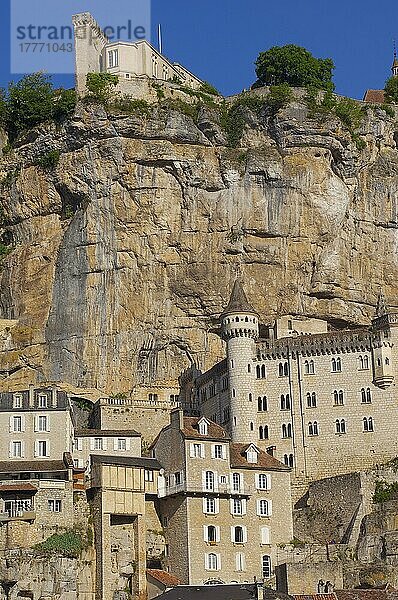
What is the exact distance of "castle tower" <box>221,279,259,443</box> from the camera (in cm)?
9025

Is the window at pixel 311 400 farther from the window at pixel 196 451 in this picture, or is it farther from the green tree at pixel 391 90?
the green tree at pixel 391 90

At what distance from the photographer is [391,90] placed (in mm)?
121188

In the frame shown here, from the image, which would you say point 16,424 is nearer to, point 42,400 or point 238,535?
point 42,400

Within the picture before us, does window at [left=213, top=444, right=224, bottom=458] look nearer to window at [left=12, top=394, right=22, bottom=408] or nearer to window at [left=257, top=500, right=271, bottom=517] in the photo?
window at [left=257, top=500, right=271, bottom=517]

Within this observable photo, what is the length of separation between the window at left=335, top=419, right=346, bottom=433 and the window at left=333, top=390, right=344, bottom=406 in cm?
122

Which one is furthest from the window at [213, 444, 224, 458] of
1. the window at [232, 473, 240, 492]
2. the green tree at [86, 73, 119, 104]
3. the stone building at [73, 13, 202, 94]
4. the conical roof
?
the stone building at [73, 13, 202, 94]

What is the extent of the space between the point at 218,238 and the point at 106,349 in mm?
12942

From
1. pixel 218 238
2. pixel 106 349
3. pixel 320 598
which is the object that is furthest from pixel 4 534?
pixel 218 238

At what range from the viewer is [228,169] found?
Answer: 104375mm

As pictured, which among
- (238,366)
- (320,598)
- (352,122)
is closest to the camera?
(320,598)

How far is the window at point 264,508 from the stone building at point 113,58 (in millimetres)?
42596

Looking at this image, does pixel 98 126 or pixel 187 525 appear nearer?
pixel 187 525

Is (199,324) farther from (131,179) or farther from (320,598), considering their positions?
(320,598)

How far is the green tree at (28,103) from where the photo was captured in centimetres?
11044
